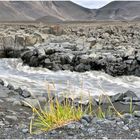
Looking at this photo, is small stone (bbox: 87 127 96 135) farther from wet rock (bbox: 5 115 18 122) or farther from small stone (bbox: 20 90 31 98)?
small stone (bbox: 20 90 31 98)

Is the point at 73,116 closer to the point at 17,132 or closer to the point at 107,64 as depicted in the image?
the point at 17,132

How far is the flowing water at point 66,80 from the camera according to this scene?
17348 mm

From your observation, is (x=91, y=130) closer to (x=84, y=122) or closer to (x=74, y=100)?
(x=84, y=122)

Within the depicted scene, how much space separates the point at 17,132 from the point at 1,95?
16.3ft

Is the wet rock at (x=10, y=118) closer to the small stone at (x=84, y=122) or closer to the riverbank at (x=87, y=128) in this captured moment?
the riverbank at (x=87, y=128)

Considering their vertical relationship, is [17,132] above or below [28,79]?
above

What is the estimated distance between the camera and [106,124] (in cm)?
778

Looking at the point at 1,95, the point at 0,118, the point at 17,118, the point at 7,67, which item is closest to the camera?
the point at 0,118

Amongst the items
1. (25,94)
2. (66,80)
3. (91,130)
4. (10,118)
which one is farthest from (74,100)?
(66,80)

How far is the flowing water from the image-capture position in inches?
683

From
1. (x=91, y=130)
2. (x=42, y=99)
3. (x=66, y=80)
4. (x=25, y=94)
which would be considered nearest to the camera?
(x=91, y=130)

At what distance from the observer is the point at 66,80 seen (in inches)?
808

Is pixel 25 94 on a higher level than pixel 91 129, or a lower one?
lower

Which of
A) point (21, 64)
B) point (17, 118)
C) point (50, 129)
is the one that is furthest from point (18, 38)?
point (50, 129)
